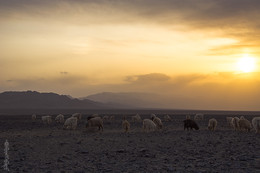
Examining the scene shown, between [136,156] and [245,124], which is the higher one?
[245,124]

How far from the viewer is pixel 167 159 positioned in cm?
1252

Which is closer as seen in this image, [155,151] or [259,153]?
[259,153]

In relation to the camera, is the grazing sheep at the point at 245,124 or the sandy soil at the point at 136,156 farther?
the grazing sheep at the point at 245,124

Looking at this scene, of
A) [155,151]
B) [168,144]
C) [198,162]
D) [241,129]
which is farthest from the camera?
[241,129]

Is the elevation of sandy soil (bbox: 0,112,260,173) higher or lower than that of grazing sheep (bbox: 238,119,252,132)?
lower

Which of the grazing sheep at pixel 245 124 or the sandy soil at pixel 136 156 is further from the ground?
the grazing sheep at pixel 245 124

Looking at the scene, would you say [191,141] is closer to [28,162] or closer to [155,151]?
[155,151]

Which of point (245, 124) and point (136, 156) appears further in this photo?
point (245, 124)

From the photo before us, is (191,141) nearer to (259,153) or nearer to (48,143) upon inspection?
(259,153)

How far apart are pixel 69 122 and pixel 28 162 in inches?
618

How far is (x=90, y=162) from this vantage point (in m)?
12.2

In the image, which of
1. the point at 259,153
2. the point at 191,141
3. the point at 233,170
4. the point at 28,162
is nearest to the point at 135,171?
the point at 233,170

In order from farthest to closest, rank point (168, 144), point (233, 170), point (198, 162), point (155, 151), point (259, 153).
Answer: point (168, 144) < point (155, 151) < point (259, 153) < point (198, 162) < point (233, 170)

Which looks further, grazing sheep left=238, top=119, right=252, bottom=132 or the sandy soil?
grazing sheep left=238, top=119, right=252, bottom=132
